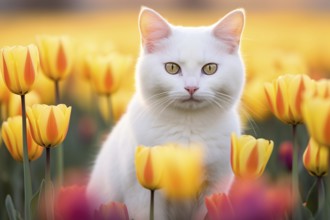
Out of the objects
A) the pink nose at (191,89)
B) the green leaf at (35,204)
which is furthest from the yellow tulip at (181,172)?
the pink nose at (191,89)

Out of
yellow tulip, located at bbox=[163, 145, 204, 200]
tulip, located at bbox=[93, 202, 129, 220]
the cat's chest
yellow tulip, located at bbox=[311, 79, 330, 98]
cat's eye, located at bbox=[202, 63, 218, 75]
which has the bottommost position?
tulip, located at bbox=[93, 202, 129, 220]

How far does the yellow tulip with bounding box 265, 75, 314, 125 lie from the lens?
6.85 feet

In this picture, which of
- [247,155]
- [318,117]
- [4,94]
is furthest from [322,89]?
[4,94]

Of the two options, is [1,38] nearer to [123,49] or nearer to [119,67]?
[123,49]

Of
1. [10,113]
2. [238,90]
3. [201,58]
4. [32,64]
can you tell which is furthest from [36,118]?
[238,90]

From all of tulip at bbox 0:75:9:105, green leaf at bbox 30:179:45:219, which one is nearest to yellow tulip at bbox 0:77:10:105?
tulip at bbox 0:75:9:105

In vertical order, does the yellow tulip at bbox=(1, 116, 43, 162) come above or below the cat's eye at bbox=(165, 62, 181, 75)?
below

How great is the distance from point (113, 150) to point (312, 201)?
3.24ft

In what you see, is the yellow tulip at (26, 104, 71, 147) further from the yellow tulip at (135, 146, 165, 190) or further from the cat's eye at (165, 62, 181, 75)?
the cat's eye at (165, 62, 181, 75)

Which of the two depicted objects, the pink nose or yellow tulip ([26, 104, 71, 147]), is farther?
the pink nose

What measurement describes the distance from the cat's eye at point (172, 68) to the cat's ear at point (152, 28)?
170 mm

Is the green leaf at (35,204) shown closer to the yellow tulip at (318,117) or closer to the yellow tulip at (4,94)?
the yellow tulip at (4,94)

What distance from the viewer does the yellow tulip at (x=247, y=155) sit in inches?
78.9

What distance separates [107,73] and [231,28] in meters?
0.62
